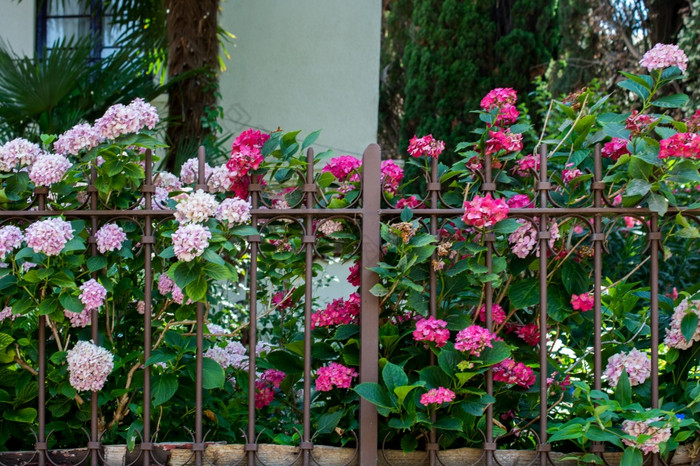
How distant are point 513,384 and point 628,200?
2.40 ft

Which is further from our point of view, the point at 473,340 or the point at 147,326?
the point at 147,326

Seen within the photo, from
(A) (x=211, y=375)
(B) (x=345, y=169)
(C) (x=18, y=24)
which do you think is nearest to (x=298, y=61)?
(C) (x=18, y=24)

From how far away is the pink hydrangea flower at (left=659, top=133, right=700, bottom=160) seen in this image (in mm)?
2387

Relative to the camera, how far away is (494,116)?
259 cm

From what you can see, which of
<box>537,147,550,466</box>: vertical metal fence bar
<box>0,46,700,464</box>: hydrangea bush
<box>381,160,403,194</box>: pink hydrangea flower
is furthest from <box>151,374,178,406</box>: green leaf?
<box>537,147,550,466</box>: vertical metal fence bar

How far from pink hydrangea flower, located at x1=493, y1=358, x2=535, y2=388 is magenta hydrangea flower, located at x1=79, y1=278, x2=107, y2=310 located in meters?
1.33

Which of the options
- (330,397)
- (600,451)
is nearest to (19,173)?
(330,397)

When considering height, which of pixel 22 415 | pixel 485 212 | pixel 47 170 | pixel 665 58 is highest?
pixel 665 58

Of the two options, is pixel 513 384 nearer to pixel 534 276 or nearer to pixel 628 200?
pixel 534 276

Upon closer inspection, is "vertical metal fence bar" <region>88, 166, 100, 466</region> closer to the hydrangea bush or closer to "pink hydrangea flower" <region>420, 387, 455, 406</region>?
the hydrangea bush

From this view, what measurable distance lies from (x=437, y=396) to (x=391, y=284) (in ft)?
1.36

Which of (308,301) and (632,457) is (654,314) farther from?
(308,301)

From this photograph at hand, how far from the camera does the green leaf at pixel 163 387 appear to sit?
99.0 inches

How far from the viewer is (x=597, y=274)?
245 centimetres
